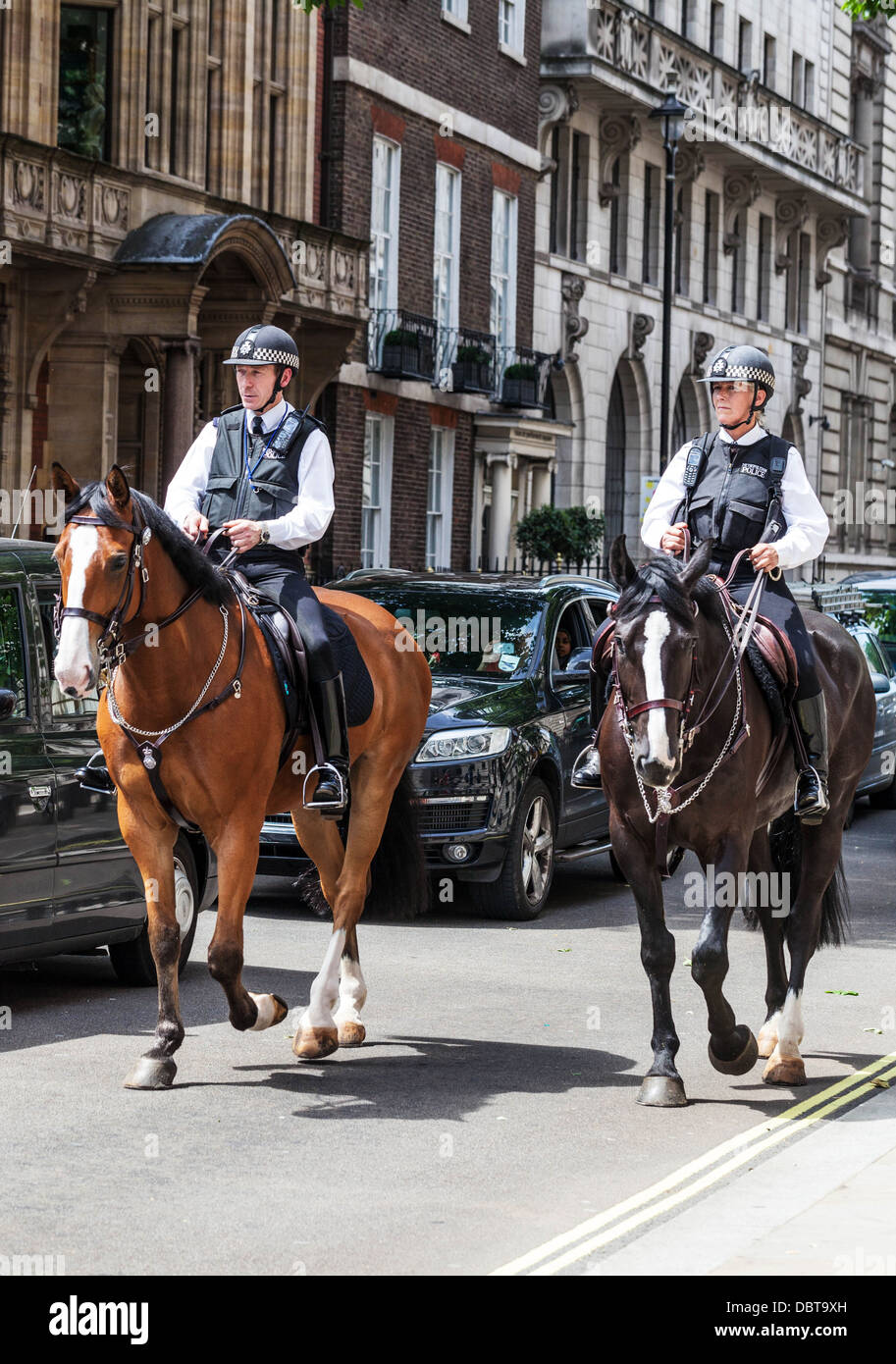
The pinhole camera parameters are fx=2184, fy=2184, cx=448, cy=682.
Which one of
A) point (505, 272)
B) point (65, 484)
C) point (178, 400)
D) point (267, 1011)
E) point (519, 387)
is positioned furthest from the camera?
point (505, 272)

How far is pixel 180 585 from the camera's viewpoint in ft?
27.2

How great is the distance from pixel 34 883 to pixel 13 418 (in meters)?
15.0

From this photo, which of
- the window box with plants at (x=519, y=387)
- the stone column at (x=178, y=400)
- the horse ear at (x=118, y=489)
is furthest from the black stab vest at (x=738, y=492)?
the window box with plants at (x=519, y=387)

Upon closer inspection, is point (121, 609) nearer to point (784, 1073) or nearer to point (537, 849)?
point (784, 1073)

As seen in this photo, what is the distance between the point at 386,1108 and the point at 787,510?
298 cm

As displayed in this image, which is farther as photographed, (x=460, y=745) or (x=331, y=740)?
(x=460, y=745)

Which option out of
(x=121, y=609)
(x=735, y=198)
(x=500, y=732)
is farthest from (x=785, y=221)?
(x=121, y=609)

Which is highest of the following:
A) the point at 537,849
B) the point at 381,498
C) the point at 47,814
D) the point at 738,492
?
A: the point at 381,498

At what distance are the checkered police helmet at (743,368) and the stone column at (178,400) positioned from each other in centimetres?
1599

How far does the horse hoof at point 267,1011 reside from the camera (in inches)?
337

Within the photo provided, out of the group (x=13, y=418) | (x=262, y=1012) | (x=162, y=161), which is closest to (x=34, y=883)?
(x=262, y=1012)

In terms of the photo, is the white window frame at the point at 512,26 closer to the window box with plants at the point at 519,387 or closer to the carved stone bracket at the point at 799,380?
the window box with plants at the point at 519,387

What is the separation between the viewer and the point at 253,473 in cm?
904
